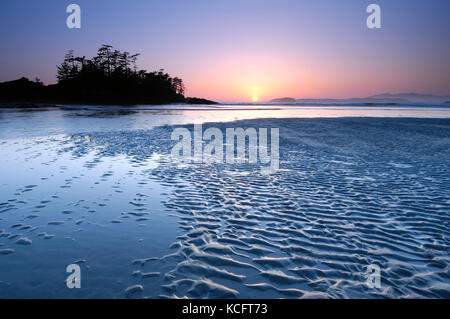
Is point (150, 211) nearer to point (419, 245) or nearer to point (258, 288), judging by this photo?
point (258, 288)

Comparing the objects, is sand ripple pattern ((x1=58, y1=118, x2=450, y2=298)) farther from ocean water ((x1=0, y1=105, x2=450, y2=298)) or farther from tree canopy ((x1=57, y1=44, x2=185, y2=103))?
tree canopy ((x1=57, y1=44, x2=185, y2=103))

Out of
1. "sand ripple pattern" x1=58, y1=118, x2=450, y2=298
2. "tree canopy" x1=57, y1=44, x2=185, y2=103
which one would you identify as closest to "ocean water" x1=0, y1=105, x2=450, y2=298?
"sand ripple pattern" x1=58, y1=118, x2=450, y2=298

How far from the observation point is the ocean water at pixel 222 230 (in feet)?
12.4

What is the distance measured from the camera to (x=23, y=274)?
13.0 ft

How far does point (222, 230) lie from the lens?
18.1 feet

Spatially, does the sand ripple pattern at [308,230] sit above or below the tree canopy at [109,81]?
below

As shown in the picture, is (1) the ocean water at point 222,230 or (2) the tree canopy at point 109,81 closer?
(1) the ocean water at point 222,230

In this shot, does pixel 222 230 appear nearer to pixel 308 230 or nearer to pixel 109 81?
pixel 308 230

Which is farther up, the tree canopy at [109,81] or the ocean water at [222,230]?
the tree canopy at [109,81]

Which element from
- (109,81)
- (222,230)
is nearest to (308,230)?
(222,230)

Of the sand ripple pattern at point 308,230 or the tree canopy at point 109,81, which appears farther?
the tree canopy at point 109,81

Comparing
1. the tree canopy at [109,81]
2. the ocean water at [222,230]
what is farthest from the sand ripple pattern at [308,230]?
the tree canopy at [109,81]

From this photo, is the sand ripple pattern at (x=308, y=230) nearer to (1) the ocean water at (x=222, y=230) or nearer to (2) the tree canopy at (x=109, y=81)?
Answer: (1) the ocean water at (x=222, y=230)

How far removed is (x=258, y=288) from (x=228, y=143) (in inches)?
533
